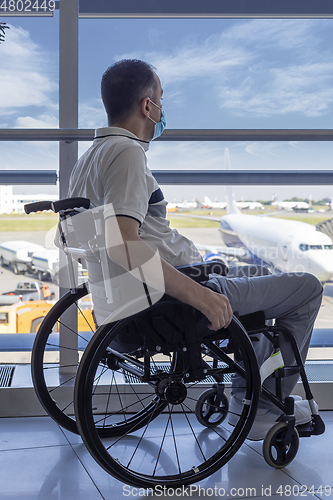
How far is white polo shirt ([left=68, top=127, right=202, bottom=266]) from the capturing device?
0.98 metres

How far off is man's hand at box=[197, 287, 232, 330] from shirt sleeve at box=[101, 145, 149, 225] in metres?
0.24

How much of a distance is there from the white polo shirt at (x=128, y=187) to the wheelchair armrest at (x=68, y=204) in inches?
2.1

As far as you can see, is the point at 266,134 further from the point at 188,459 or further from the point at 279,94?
the point at 188,459

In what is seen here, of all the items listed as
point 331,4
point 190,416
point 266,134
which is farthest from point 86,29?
point 190,416

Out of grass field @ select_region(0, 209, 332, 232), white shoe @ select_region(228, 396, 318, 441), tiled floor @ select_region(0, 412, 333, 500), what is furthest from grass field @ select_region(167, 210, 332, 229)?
tiled floor @ select_region(0, 412, 333, 500)

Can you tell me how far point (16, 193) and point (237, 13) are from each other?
1.38 metres

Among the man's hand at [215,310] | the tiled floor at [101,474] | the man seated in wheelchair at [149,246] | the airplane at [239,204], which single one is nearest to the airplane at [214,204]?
the airplane at [239,204]

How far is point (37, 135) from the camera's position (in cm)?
144

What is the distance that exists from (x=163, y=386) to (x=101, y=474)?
1.08 feet

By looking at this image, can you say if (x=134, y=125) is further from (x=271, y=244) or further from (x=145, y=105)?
(x=271, y=244)

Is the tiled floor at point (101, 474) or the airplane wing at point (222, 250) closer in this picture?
the tiled floor at point (101, 474)

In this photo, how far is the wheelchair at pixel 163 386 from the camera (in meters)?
0.96

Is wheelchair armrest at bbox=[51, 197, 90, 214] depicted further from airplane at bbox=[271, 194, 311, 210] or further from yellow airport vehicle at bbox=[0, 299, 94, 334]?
airplane at bbox=[271, 194, 311, 210]

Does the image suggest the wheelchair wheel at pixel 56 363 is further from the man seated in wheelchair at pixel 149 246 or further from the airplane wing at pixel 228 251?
the airplane wing at pixel 228 251
